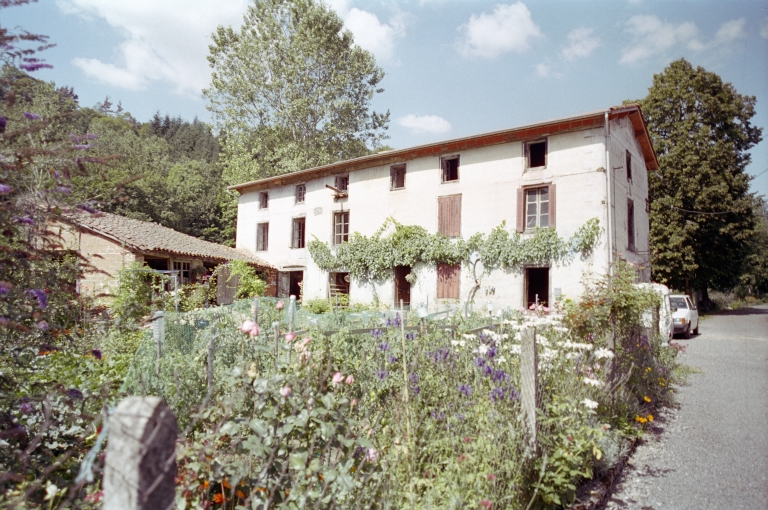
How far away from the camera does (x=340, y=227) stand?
20859 mm

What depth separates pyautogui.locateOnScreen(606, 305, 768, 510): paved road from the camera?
12.5ft

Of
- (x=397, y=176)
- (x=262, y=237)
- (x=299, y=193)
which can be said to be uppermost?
(x=397, y=176)

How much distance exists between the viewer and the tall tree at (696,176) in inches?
960

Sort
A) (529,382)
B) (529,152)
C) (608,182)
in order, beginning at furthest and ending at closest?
(529,152), (608,182), (529,382)

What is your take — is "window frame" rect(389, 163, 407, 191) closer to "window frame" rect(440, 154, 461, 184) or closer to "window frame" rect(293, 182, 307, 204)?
"window frame" rect(440, 154, 461, 184)

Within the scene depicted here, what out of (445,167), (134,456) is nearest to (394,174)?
(445,167)

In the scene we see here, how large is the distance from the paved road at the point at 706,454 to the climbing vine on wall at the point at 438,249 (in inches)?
261

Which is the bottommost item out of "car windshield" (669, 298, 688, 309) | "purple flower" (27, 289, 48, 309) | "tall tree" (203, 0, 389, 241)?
"car windshield" (669, 298, 688, 309)

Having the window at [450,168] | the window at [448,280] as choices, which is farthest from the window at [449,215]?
the window at [448,280]

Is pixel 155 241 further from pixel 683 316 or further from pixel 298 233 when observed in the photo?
pixel 683 316

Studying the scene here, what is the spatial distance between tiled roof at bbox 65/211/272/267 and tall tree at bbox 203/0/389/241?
20.8 feet

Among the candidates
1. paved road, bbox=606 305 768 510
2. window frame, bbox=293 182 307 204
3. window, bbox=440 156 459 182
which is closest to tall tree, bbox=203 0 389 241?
window frame, bbox=293 182 307 204

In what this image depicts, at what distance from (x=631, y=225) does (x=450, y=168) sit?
7.10 m

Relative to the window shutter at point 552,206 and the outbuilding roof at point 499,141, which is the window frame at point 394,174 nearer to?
the outbuilding roof at point 499,141
